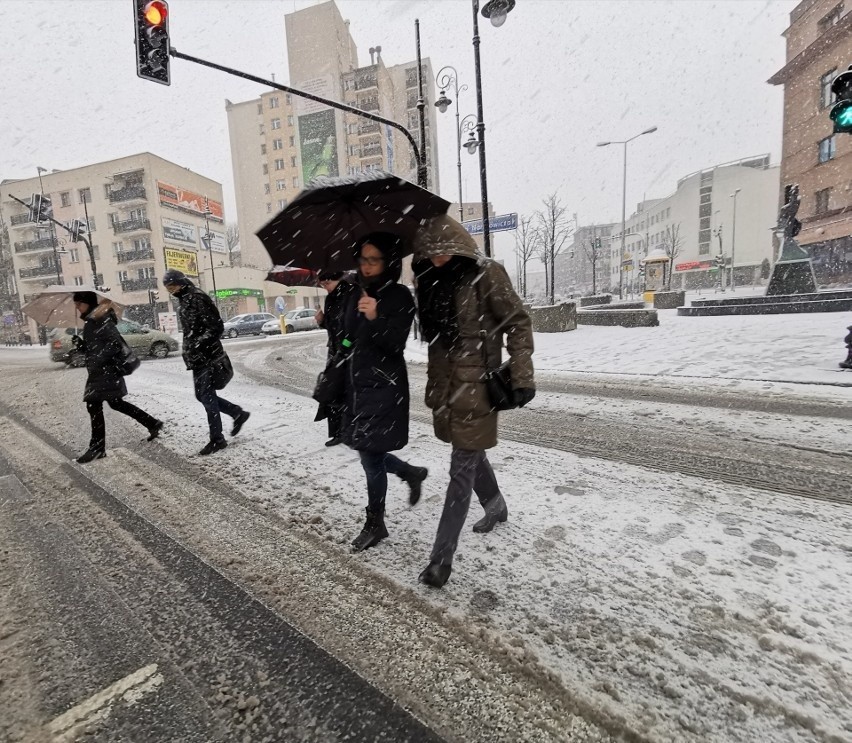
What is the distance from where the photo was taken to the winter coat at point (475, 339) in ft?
7.64

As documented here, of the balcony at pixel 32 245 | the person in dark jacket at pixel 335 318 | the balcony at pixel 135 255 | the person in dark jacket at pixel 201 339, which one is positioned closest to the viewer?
the person in dark jacket at pixel 335 318

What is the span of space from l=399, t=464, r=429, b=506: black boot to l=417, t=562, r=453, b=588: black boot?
3.09 feet

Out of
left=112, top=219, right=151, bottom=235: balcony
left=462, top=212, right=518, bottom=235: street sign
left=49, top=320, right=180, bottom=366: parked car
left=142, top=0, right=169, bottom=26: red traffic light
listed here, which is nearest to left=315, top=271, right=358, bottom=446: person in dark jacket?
left=142, top=0, right=169, bottom=26: red traffic light

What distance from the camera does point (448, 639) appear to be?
205cm

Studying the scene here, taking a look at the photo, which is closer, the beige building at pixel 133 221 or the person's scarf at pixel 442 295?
the person's scarf at pixel 442 295

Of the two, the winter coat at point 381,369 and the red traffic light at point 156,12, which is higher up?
the red traffic light at point 156,12

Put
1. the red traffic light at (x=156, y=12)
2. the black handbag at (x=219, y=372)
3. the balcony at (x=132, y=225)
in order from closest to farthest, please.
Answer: the black handbag at (x=219, y=372) < the red traffic light at (x=156, y=12) < the balcony at (x=132, y=225)

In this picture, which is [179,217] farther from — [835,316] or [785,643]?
[785,643]

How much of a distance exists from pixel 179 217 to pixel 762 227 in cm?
7920

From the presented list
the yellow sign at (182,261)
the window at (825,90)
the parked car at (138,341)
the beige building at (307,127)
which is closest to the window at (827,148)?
the window at (825,90)

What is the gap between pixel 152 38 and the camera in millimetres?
7238

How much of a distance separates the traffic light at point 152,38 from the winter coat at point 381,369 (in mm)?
7408

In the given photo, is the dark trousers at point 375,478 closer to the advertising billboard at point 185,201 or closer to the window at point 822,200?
the window at point 822,200

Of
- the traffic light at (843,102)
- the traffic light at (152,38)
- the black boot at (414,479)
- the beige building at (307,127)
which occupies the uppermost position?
the beige building at (307,127)
